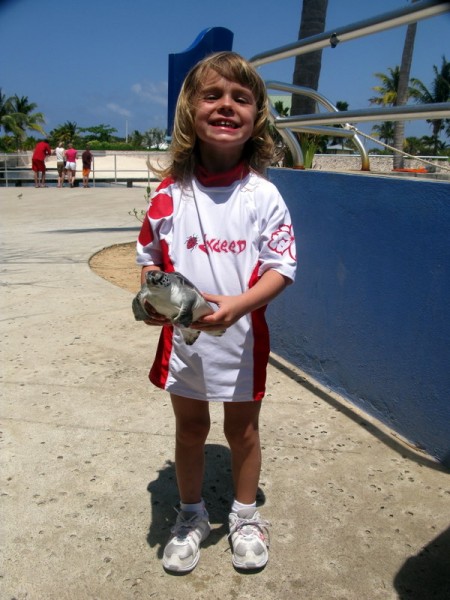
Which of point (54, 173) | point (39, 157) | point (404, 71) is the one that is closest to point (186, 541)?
point (39, 157)

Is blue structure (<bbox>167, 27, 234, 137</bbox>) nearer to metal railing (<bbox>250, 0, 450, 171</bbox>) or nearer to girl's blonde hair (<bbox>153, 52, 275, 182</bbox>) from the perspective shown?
metal railing (<bbox>250, 0, 450, 171</bbox>)

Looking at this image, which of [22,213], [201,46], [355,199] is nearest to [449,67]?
[22,213]

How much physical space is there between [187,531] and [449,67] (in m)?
37.8

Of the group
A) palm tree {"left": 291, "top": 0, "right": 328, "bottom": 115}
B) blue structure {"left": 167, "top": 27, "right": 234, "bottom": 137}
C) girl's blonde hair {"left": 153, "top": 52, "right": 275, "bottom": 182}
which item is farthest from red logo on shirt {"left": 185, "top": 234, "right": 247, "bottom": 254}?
palm tree {"left": 291, "top": 0, "right": 328, "bottom": 115}

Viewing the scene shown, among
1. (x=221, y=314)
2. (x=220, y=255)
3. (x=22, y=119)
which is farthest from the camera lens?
(x=22, y=119)

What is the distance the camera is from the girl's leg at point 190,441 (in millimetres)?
1923

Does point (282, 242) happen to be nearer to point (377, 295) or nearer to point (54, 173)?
point (377, 295)

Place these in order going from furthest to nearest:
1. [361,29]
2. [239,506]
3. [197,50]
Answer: [197,50]
[361,29]
[239,506]

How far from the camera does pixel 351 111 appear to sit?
282 centimetres

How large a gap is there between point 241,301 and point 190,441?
60cm

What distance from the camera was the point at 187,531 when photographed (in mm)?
1958

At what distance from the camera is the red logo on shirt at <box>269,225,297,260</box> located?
1.77 meters

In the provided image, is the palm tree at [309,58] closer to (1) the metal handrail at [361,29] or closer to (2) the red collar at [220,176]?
(1) the metal handrail at [361,29]

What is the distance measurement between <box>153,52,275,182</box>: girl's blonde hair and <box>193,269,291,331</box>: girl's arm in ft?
1.44
